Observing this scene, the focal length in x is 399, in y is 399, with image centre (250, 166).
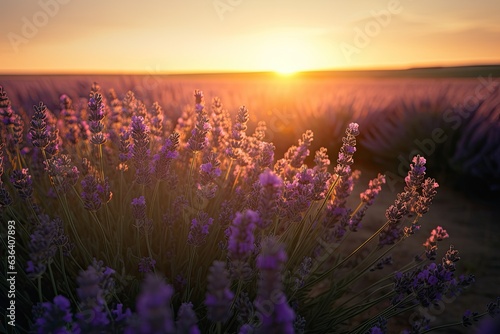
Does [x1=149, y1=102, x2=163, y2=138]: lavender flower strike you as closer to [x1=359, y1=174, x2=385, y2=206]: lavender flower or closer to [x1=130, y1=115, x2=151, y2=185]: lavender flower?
[x1=130, y1=115, x2=151, y2=185]: lavender flower

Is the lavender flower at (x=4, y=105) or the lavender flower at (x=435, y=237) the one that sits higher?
the lavender flower at (x=4, y=105)

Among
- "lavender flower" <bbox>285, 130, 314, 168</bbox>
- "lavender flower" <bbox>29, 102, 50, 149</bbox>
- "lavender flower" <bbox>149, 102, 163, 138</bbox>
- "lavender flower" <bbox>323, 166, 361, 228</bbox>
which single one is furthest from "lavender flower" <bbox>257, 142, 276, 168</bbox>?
"lavender flower" <bbox>29, 102, 50, 149</bbox>

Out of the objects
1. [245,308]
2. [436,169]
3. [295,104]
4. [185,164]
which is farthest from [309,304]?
[295,104]

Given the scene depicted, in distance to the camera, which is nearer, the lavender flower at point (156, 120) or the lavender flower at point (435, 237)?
the lavender flower at point (435, 237)

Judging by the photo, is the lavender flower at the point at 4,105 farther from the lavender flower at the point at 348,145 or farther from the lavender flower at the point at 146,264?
the lavender flower at the point at 348,145

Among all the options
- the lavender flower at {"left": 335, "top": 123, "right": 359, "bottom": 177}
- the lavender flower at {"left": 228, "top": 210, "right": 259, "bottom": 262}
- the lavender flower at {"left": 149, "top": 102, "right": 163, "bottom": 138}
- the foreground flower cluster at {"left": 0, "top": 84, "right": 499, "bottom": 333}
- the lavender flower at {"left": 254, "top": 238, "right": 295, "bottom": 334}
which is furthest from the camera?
the lavender flower at {"left": 149, "top": 102, "right": 163, "bottom": 138}

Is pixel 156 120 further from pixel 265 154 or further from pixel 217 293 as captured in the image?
pixel 217 293

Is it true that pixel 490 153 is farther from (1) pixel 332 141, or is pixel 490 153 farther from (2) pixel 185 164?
(2) pixel 185 164

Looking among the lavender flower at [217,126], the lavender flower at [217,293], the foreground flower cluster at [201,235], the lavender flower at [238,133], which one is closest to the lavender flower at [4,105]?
the foreground flower cluster at [201,235]

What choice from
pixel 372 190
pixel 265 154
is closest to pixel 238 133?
pixel 265 154

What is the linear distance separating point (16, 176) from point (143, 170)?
1.74 ft

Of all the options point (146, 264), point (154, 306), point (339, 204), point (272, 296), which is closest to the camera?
point (154, 306)

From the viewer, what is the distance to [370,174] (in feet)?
18.1

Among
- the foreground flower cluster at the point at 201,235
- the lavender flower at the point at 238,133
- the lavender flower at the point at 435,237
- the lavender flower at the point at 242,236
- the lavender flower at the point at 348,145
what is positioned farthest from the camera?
the lavender flower at the point at 238,133
